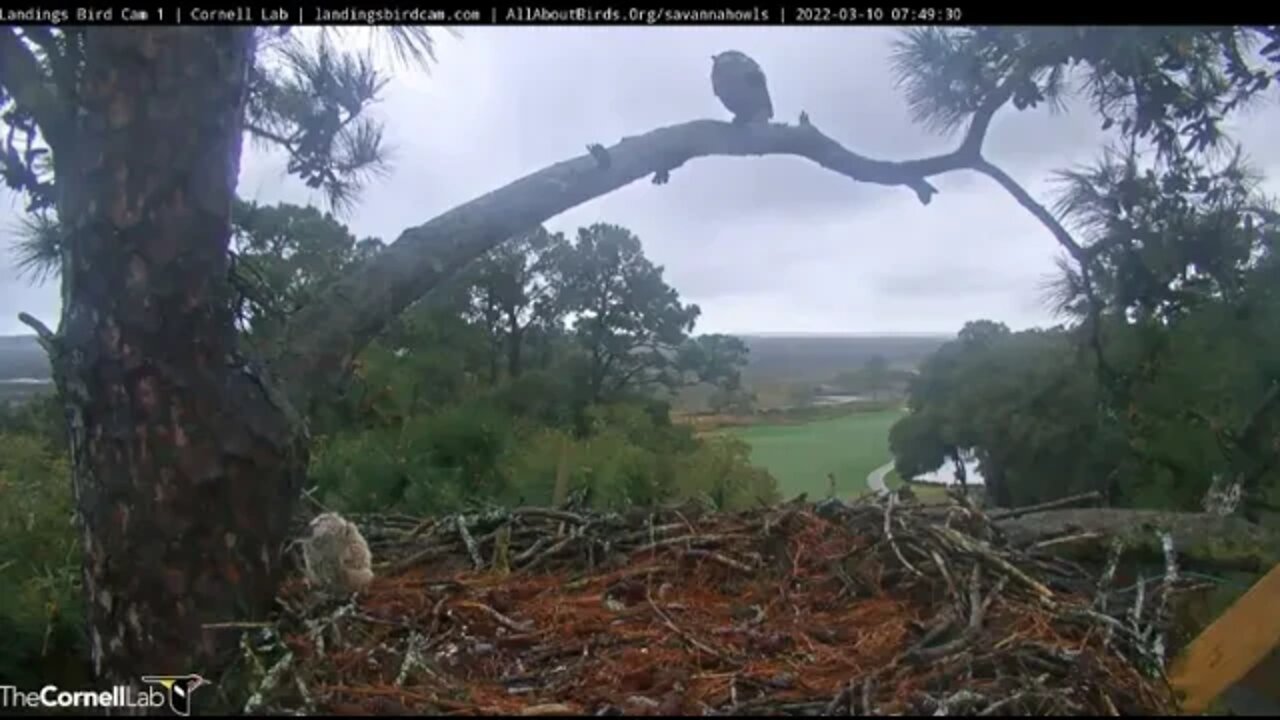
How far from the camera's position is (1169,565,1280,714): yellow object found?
150 centimetres

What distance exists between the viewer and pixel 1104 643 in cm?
169

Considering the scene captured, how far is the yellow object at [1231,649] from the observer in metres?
1.50

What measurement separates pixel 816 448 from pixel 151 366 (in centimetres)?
230

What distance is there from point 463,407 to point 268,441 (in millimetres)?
2114

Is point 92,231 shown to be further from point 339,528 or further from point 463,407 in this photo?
point 463,407

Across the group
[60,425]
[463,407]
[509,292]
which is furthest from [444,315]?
[60,425]

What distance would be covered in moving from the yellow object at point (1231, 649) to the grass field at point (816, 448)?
5.01 ft

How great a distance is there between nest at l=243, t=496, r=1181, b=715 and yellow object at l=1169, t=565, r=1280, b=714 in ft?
0.14

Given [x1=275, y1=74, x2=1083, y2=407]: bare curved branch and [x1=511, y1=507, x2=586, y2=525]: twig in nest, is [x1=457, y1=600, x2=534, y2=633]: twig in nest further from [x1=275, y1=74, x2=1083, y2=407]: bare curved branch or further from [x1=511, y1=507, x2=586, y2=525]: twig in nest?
[x1=275, y1=74, x2=1083, y2=407]: bare curved branch

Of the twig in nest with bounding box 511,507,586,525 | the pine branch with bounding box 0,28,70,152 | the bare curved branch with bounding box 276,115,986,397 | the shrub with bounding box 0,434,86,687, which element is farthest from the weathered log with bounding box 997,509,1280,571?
the pine branch with bounding box 0,28,70,152

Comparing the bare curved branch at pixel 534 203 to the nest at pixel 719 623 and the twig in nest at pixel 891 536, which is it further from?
the twig in nest at pixel 891 536

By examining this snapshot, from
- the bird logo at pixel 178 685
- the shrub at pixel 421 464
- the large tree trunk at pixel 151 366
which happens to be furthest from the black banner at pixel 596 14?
the shrub at pixel 421 464

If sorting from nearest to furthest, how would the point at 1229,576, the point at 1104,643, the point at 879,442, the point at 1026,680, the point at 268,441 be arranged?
1. the point at 1026,680
2. the point at 1104,643
3. the point at 268,441
4. the point at 1229,576
5. the point at 879,442

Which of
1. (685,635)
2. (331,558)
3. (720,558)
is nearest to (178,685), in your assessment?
(331,558)
